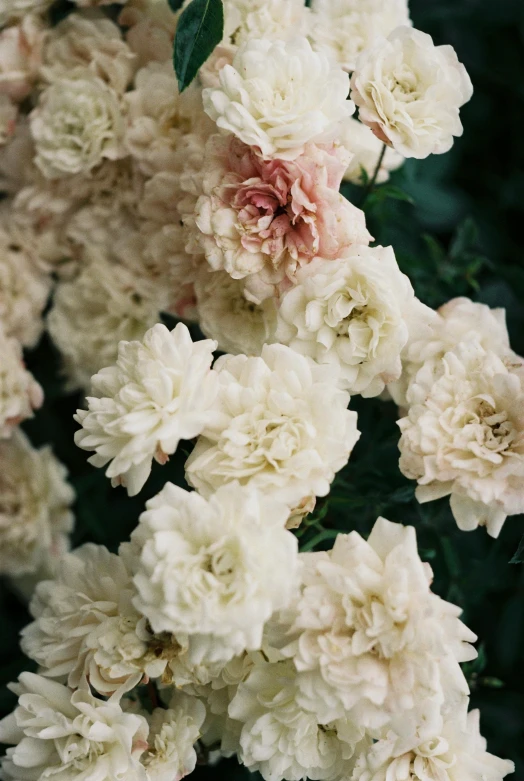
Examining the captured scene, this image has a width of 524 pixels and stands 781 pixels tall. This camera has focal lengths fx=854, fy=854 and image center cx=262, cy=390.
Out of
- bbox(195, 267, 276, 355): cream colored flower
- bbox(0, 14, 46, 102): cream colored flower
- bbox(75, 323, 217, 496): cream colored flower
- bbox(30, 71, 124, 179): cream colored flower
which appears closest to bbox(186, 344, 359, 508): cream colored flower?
bbox(75, 323, 217, 496): cream colored flower

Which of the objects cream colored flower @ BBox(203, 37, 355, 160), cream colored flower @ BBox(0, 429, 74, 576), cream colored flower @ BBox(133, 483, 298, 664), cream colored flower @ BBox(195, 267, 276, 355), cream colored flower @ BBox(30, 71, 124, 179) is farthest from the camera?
cream colored flower @ BBox(0, 429, 74, 576)

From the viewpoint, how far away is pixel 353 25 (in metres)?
0.75

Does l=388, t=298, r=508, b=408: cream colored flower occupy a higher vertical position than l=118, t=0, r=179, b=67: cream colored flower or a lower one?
lower

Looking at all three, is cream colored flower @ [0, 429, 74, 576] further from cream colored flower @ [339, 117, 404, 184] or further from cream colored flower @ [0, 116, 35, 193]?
cream colored flower @ [339, 117, 404, 184]

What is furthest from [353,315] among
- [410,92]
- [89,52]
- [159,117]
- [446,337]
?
[89,52]

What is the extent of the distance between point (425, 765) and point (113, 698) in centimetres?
23

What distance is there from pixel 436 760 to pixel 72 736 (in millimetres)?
261

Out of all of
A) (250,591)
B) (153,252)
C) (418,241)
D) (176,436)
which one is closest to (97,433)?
(176,436)

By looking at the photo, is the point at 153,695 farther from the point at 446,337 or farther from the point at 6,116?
the point at 6,116

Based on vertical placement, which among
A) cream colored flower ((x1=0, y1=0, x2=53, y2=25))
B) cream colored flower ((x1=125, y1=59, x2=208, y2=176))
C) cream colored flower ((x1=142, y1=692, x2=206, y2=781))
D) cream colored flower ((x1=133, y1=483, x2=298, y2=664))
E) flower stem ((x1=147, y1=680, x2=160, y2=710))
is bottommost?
flower stem ((x1=147, y1=680, x2=160, y2=710))

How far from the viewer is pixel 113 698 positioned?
0.60m

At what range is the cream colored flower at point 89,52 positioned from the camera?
0.83 m

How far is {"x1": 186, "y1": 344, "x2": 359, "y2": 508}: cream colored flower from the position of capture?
0.56 m

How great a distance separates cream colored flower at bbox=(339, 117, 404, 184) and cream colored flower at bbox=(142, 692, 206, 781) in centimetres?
47
